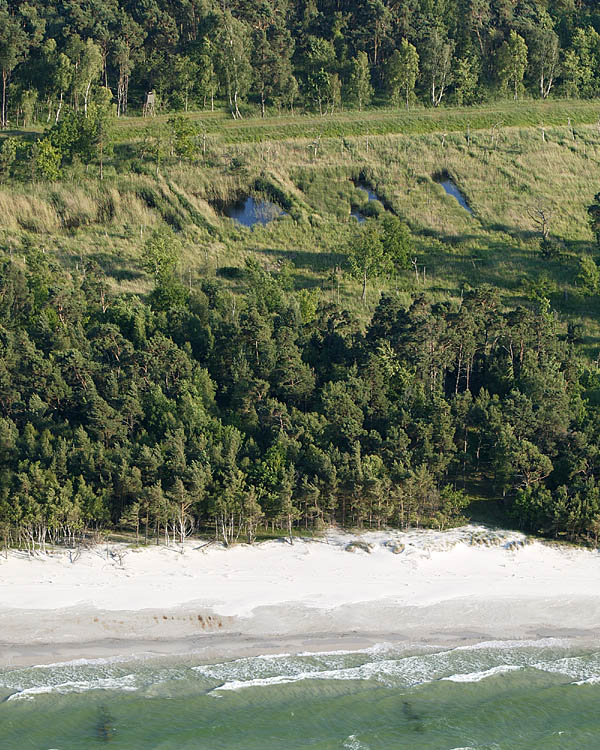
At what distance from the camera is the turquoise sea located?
41000mm

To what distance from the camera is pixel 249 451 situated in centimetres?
6369

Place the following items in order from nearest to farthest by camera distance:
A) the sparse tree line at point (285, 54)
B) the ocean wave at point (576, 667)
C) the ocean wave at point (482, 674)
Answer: the ocean wave at point (482, 674) → the ocean wave at point (576, 667) → the sparse tree line at point (285, 54)

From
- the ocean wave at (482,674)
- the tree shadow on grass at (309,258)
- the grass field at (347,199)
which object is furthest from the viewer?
the tree shadow on grass at (309,258)

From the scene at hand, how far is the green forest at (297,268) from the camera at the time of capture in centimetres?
6091

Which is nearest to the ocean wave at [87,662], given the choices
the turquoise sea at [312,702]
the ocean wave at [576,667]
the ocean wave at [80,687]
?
the turquoise sea at [312,702]

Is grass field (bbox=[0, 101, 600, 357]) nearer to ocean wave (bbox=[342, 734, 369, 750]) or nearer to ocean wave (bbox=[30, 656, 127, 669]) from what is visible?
ocean wave (bbox=[30, 656, 127, 669])

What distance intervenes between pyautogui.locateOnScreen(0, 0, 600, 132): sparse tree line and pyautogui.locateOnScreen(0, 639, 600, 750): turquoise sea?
10242 centimetres

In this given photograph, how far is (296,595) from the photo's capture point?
5231 centimetres

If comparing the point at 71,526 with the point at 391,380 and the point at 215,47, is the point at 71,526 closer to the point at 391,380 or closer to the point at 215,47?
the point at 391,380

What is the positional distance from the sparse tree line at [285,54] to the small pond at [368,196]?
24.5 metres

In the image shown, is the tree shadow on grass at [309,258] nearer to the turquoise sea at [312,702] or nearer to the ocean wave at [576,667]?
the turquoise sea at [312,702]

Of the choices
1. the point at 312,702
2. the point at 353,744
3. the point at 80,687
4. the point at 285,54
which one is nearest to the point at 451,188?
the point at 285,54

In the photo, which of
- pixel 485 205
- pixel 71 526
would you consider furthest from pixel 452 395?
pixel 485 205

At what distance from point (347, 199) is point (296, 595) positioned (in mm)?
78835
